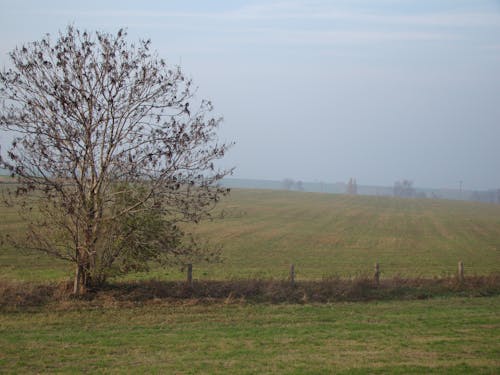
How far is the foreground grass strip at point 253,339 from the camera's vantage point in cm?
976

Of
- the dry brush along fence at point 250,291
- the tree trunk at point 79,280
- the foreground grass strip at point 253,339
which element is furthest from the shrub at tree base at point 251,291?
the foreground grass strip at point 253,339

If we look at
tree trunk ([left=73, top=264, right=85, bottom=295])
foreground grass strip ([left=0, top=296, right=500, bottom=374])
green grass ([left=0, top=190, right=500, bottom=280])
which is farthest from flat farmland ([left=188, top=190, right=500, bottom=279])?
tree trunk ([left=73, top=264, right=85, bottom=295])

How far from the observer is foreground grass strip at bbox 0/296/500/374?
384 inches

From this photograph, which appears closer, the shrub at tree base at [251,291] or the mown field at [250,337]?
the mown field at [250,337]

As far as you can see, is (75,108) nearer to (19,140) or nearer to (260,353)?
(19,140)

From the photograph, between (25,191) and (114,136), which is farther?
(114,136)

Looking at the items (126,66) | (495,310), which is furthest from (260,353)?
(126,66)

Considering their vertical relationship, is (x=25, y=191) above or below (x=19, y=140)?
below

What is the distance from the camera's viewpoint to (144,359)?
10.2 meters

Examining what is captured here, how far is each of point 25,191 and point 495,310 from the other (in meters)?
15.1

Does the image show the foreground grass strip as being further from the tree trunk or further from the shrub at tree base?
the tree trunk

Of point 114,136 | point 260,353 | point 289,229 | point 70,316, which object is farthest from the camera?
point 289,229

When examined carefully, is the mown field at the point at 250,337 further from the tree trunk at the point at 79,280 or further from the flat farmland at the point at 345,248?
the flat farmland at the point at 345,248

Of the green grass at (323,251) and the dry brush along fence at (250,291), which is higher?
the dry brush along fence at (250,291)
